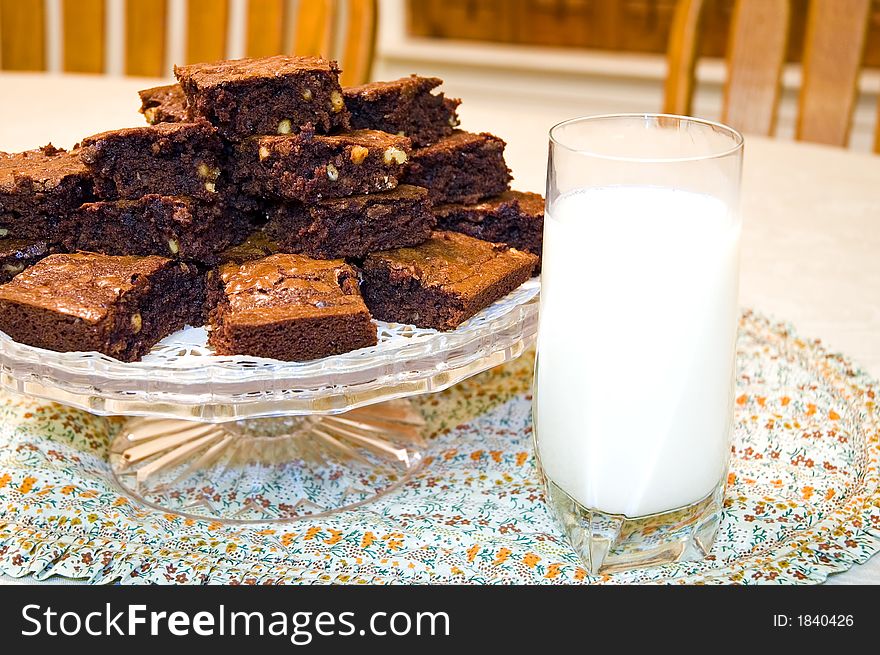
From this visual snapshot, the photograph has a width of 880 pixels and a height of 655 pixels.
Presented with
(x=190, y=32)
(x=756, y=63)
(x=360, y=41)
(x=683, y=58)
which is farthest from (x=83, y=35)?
(x=756, y=63)

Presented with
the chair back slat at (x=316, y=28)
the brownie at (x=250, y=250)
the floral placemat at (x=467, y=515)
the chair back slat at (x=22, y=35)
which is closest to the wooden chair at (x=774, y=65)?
the chair back slat at (x=316, y=28)

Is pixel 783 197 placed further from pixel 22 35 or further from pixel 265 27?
pixel 22 35

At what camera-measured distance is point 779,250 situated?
67.3 inches

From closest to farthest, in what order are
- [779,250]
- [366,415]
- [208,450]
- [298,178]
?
[298,178], [208,450], [366,415], [779,250]

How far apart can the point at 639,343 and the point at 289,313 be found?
35cm

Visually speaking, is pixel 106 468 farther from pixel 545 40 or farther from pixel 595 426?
pixel 545 40

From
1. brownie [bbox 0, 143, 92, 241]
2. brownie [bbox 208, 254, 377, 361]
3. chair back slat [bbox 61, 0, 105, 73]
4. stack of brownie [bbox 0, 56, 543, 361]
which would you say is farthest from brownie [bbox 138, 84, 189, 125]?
chair back slat [bbox 61, 0, 105, 73]

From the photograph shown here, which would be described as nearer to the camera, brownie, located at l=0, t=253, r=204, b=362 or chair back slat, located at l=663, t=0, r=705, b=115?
brownie, located at l=0, t=253, r=204, b=362

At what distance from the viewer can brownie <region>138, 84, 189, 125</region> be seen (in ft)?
3.99

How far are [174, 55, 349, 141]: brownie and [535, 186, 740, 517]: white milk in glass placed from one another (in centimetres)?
37

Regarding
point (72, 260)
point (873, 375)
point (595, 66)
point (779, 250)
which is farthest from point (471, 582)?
point (595, 66)

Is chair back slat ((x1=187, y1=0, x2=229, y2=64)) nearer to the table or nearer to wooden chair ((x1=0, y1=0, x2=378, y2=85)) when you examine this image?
wooden chair ((x1=0, y1=0, x2=378, y2=85))

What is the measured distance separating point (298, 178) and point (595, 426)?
1.40 feet

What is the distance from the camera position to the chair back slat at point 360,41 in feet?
7.76
